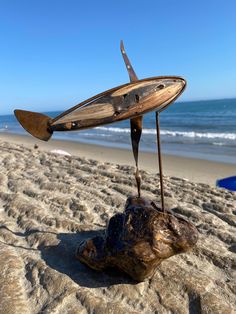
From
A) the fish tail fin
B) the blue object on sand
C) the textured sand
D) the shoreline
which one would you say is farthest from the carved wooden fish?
the shoreline

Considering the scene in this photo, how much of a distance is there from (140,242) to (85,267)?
31.5 inches

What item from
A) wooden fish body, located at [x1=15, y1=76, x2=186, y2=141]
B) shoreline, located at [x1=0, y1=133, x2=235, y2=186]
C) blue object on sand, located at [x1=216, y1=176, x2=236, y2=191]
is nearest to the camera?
wooden fish body, located at [x1=15, y1=76, x2=186, y2=141]

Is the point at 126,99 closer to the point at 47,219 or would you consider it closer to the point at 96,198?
the point at 47,219

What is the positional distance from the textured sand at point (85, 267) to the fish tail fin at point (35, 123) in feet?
4.45

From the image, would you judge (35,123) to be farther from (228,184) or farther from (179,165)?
(179,165)

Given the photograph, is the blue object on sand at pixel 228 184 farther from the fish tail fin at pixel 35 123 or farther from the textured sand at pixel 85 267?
the fish tail fin at pixel 35 123

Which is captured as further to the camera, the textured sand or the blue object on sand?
the blue object on sand

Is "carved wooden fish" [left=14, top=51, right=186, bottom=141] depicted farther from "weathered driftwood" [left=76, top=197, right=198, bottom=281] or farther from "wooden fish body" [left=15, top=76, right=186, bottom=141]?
"weathered driftwood" [left=76, top=197, right=198, bottom=281]

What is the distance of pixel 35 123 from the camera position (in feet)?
9.81

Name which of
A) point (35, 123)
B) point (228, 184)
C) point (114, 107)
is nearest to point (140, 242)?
point (114, 107)

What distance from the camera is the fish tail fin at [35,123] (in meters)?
2.98

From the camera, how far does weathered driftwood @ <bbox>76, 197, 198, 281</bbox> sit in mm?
2994

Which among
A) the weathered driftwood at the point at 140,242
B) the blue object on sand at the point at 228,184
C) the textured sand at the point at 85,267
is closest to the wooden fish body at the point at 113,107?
the weathered driftwood at the point at 140,242

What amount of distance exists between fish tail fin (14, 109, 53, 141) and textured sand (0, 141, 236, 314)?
136 centimetres
